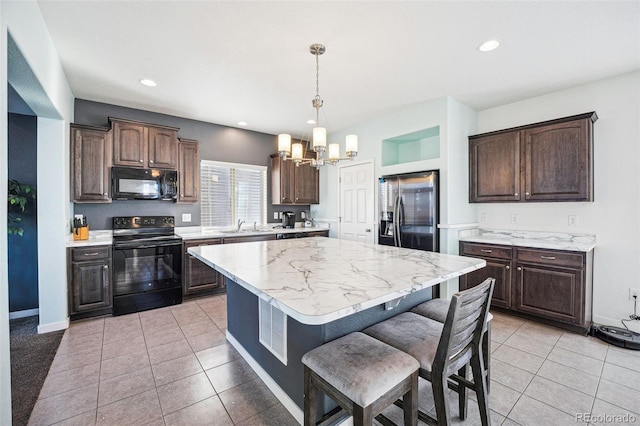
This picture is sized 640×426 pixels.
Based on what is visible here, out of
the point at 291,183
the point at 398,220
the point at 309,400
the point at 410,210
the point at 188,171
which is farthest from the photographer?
the point at 291,183

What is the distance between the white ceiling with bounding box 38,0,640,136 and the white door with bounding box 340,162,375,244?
1.28 meters

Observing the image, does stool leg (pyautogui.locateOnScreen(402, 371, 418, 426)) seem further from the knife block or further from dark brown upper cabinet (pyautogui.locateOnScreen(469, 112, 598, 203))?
the knife block

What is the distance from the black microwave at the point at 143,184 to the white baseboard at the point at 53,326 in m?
1.53

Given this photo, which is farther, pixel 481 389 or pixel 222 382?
pixel 222 382

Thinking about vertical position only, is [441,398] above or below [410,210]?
below

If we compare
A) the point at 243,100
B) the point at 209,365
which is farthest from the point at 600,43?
the point at 209,365

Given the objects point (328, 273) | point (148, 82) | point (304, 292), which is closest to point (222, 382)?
point (328, 273)

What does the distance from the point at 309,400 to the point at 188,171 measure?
12.3 feet

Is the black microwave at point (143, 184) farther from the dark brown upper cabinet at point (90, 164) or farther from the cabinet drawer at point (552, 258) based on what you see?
the cabinet drawer at point (552, 258)

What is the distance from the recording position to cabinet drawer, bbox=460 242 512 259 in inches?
133

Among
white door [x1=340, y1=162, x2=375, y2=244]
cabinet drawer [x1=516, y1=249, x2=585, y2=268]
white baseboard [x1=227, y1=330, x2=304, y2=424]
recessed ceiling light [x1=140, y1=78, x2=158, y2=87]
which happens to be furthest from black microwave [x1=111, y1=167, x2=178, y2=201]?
cabinet drawer [x1=516, y1=249, x2=585, y2=268]

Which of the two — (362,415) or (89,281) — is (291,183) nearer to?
(89,281)

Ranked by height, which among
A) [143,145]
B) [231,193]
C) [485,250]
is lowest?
[485,250]

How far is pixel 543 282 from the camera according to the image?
3117 mm
